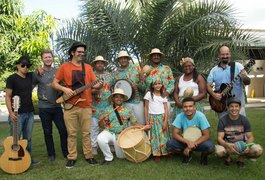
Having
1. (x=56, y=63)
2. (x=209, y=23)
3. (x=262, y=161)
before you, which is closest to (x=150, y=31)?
(x=209, y=23)

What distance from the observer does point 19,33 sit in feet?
27.7

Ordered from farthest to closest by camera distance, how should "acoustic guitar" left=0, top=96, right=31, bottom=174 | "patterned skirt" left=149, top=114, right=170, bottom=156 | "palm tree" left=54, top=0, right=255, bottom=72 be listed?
"palm tree" left=54, top=0, right=255, bottom=72
"patterned skirt" left=149, top=114, right=170, bottom=156
"acoustic guitar" left=0, top=96, right=31, bottom=174

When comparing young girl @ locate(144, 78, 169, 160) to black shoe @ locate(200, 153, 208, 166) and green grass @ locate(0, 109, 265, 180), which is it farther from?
black shoe @ locate(200, 153, 208, 166)

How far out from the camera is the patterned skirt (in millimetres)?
4949

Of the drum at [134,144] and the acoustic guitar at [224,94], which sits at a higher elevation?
the acoustic guitar at [224,94]

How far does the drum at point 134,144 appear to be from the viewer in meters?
4.77

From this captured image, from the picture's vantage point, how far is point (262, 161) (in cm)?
472

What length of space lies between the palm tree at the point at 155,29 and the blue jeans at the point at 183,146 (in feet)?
6.33

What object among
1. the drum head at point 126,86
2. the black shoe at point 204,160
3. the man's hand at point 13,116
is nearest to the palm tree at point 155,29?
the drum head at point 126,86

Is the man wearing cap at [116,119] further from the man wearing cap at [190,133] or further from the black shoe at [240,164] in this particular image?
the black shoe at [240,164]

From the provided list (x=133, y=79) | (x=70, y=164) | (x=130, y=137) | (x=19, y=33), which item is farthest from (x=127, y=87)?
(x=19, y=33)

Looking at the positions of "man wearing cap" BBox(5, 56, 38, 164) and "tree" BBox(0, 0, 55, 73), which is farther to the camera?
"tree" BBox(0, 0, 55, 73)

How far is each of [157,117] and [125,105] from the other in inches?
25.7

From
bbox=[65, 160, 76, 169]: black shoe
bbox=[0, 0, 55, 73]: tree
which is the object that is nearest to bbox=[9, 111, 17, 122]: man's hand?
bbox=[65, 160, 76, 169]: black shoe
